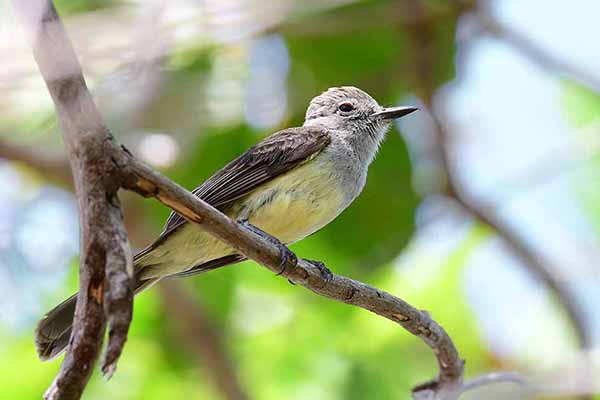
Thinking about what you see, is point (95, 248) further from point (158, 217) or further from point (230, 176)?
point (158, 217)

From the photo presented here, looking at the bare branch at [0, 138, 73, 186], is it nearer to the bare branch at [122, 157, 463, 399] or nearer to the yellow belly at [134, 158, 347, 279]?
the yellow belly at [134, 158, 347, 279]

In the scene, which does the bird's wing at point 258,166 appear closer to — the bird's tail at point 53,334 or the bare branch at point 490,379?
the bird's tail at point 53,334

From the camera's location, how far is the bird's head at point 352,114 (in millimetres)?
4624

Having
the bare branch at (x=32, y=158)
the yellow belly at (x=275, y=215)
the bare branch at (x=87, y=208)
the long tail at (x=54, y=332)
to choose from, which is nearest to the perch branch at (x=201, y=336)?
the bare branch at (x=32, y=158)

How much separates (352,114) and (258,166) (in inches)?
34.4

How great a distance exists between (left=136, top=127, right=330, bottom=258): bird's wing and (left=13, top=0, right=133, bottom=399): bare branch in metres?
1.85

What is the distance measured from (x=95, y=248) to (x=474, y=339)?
4375mm

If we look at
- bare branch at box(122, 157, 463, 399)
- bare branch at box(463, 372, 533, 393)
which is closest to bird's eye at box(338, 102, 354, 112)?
bare branch at box(122, 157, 463, 399)

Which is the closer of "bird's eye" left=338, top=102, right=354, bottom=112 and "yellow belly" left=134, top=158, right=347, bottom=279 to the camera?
"yellow belly" left=134, top=158, right=347, bottom=279

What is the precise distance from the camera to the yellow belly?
387 centimetres

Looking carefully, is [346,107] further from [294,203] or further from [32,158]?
[32,158]

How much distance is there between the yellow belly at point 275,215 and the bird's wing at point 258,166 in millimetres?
43

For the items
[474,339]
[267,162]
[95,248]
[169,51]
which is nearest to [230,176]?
[267,162]

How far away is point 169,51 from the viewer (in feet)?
14.8
